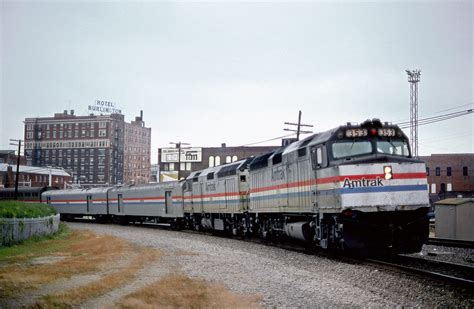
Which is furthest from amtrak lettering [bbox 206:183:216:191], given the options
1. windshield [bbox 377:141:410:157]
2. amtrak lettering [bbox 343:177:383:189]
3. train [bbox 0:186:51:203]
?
train [bbox 0:186:51:203]

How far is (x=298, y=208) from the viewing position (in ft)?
66.0

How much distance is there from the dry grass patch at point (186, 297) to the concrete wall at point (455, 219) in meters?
18.1

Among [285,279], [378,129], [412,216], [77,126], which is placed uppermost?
[77,126]

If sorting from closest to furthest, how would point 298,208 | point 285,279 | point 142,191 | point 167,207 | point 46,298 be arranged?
point 46,298, point 285,279, point 298,208, point 167,207, point 142,191

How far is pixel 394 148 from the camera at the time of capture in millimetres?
16766

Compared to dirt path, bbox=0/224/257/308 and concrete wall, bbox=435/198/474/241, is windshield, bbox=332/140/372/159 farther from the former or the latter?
concrete wall, bbox=435/198/474/241

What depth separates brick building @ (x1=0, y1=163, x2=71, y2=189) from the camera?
115 metres

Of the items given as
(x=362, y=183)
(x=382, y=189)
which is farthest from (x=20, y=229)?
(x=382, y=189)

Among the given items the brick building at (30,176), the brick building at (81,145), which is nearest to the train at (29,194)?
the brick building at (30,176)

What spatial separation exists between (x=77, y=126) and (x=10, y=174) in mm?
55701

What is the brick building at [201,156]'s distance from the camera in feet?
343

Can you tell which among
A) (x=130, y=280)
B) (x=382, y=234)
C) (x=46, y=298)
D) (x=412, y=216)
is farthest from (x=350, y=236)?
(x=46, y=298)

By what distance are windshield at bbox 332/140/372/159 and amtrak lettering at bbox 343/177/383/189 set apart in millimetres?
1032

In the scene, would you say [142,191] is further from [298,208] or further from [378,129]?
[378,129]
